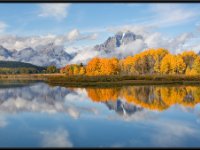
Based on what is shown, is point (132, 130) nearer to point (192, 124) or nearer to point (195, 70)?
point (192, 124)

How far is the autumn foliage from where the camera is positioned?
6494cm

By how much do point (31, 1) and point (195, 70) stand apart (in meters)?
58.5

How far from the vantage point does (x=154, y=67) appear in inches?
2810

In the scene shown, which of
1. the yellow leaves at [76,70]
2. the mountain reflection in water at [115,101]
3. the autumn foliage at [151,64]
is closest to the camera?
the mountain reflection in water at [115,101]

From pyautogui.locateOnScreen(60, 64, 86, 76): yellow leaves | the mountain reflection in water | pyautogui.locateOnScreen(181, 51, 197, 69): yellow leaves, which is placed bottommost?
the mountain reflection in water

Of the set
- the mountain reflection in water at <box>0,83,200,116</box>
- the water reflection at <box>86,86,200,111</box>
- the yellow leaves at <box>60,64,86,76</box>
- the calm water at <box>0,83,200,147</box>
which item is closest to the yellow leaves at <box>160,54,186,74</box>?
the yellow leaves at <box>60,64,86,76</box>

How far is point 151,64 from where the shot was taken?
7606cm

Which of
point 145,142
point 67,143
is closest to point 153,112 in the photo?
point 145,142

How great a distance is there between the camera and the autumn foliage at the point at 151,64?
213 ft

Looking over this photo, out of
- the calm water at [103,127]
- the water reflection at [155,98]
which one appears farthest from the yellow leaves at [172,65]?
the calm water at [103,127]

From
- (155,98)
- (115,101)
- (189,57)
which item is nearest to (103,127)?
(115,101)

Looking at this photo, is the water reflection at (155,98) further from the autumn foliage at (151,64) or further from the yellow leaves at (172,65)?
the yellow leaves at (172,65)

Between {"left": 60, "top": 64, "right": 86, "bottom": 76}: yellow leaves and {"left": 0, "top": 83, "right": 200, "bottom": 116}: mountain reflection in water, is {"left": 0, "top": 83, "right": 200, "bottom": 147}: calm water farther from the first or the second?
{"left": 60, "top": 64, "right": 86, "bottom": 76}: yellow leaves

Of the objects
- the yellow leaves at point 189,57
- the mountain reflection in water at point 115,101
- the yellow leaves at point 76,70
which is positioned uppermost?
the yellow leaves at point 189,57
